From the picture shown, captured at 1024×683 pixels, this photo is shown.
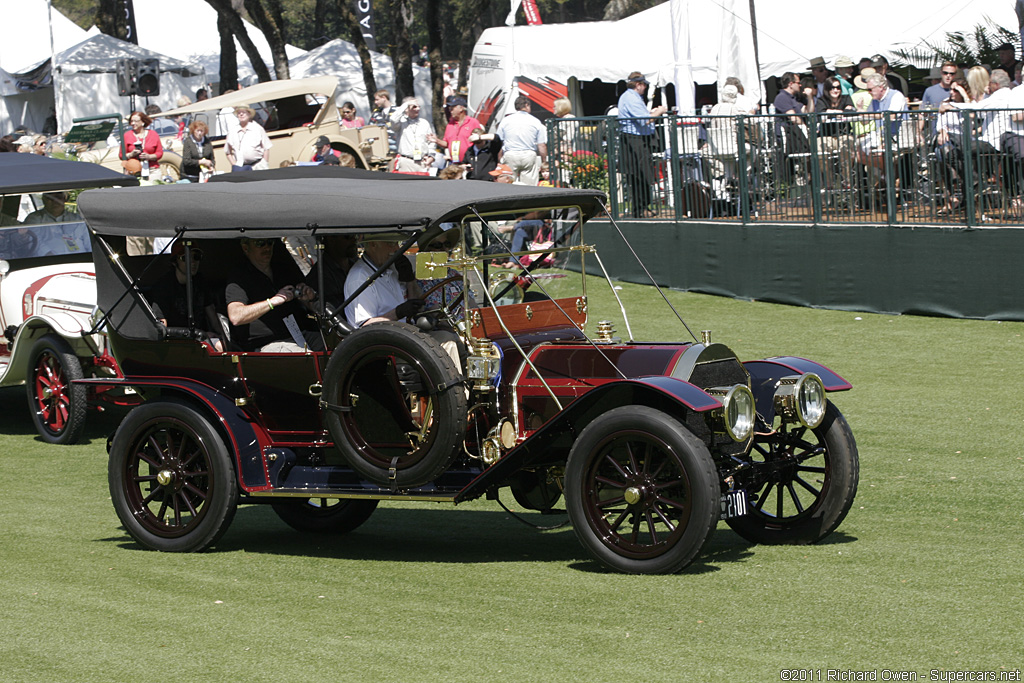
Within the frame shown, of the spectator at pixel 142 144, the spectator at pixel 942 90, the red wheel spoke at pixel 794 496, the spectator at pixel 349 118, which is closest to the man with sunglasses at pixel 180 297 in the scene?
the red wheel spoke at pixel 794 496

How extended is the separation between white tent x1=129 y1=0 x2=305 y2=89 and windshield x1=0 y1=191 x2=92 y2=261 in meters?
31.4

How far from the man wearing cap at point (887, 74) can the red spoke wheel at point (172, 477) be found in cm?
1253

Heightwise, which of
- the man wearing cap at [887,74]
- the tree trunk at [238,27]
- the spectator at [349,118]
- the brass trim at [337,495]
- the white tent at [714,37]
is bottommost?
the brass trim at [337,495]

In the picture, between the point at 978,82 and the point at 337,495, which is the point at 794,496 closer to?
the point at 337,495

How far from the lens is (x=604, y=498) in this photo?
577 centimetres

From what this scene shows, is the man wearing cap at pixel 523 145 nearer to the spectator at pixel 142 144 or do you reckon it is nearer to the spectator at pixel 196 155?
the spectator at pixel 196 155

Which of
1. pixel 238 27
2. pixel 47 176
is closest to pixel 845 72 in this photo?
pixel 47 176

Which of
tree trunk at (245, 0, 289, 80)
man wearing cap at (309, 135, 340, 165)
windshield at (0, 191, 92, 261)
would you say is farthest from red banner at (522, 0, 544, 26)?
windshield at (0, 191, 92, 261)

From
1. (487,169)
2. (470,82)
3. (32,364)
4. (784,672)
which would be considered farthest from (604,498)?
(470,82)

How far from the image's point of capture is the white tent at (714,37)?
73.9ft

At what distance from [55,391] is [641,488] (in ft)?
20.1

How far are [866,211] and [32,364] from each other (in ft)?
29.2

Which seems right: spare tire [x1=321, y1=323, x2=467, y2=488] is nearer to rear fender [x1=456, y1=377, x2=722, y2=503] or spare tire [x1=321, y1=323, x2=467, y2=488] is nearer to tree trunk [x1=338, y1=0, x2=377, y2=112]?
rear fender [x1=456, y1=377, x2=722, y2=503]

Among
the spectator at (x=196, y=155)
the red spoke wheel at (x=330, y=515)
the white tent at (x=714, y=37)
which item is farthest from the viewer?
the white tent at (x=714, y=37)
